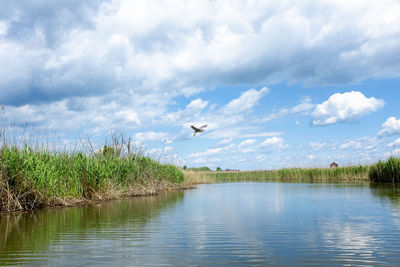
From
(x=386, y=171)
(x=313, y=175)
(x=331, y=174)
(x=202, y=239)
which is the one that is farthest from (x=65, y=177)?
(x=313, y=175)

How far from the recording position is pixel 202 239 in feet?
16.0

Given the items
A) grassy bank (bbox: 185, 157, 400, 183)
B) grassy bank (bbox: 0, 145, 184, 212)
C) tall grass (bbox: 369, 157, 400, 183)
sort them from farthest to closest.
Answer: grassy bank (bbox: 185, 157, 400, 183)
tall grass (bbox: 369, 157, 400, 183)
grassy bank (bbox: 0, 145, 184, 212)

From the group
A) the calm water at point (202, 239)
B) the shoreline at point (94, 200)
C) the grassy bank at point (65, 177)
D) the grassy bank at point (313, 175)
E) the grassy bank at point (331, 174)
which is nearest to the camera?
the calm water at point (202, 239)

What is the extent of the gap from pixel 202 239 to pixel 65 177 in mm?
6422

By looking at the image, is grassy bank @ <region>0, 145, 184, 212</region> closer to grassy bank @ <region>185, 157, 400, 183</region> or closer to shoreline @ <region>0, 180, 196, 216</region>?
shoreline @ <region>0, 180, 196, 216</region>

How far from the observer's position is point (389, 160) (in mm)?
23984

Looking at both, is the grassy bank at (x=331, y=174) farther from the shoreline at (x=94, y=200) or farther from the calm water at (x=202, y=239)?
the calm water at (x=202, y=239)

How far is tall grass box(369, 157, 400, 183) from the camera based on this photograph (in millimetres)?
23203

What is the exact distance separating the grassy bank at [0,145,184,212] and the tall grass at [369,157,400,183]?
17.7m

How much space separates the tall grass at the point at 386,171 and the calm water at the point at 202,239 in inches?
707

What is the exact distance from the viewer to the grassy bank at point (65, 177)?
8188 millimetres

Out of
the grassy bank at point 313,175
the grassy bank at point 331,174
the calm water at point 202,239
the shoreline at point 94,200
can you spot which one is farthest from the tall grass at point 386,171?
the calm water at point 202,239

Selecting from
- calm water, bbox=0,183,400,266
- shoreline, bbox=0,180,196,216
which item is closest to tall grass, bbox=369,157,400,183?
shoreline, bbox=0,180,196,216

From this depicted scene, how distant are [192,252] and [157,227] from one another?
2.05 meters
